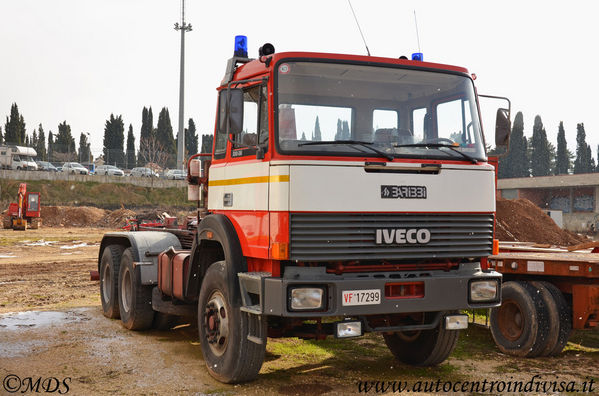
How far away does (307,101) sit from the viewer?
606 centimetres

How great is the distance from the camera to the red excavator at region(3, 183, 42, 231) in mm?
36531

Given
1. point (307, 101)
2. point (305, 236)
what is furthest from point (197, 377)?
point (307, 101)

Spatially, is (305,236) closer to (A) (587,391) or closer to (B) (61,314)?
(A) (587,391)

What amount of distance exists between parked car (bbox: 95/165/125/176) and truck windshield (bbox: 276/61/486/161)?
6059 centimetres

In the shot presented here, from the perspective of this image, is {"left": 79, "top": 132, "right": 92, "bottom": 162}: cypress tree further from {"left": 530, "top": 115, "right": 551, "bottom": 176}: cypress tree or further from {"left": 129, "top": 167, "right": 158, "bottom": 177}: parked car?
{"left": 530, "top": 115, "right": 551, "bottom": 176}: cypress tree

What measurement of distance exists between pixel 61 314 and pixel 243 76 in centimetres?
573

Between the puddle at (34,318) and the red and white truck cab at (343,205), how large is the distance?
3.80 m

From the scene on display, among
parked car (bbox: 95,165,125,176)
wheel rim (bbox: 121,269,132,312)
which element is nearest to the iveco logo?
wheel rim (bbox: 121,269,132,312)

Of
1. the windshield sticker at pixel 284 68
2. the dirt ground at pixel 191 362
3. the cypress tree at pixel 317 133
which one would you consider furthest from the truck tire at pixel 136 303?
the windshield sticker at pixel 284 68

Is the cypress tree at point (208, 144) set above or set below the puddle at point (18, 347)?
above

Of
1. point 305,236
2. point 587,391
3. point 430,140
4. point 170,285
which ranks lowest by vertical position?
point 587,391

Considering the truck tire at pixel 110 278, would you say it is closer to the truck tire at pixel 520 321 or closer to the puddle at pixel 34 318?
the puddle at pixel 34 318

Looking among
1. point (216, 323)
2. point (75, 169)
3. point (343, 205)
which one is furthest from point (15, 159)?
point (343, 205)

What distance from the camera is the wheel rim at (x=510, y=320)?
7865 mm
